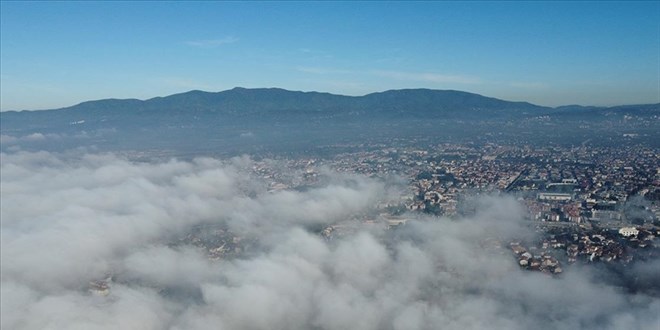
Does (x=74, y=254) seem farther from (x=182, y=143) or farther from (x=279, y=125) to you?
(x=279, y=125)

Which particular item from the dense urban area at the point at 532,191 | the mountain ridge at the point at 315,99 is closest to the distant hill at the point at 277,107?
the mountain ridge at the point at 315,99

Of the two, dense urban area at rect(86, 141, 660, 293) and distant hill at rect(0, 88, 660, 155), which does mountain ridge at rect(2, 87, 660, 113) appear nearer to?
distant hill at rect(0, 88, 660, 155)

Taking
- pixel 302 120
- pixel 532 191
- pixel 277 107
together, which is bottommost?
pixel 532 191

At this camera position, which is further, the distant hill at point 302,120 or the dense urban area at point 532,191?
the distant hill at point 302,120

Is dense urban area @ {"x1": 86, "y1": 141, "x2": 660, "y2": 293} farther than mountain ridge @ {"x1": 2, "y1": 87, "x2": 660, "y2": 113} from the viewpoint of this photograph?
No

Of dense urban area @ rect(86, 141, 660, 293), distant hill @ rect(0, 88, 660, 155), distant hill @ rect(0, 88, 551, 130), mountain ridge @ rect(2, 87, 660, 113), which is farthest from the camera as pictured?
mountain ridge @ rect(2, 87, 660, 113)

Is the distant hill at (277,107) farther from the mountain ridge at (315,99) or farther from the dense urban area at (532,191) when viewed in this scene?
the dense urban area at (532,191)

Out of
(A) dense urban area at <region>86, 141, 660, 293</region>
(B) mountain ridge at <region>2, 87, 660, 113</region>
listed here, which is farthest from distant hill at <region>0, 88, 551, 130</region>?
(A) dense urban area at <region>86, 141, 660, 293</region>

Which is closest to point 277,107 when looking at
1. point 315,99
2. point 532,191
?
point 315,99

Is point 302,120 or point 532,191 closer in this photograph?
point 532,191

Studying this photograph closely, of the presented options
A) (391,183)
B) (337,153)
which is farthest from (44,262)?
(337,153)

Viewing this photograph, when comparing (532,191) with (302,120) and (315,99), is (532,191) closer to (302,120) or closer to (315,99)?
(302,120)
